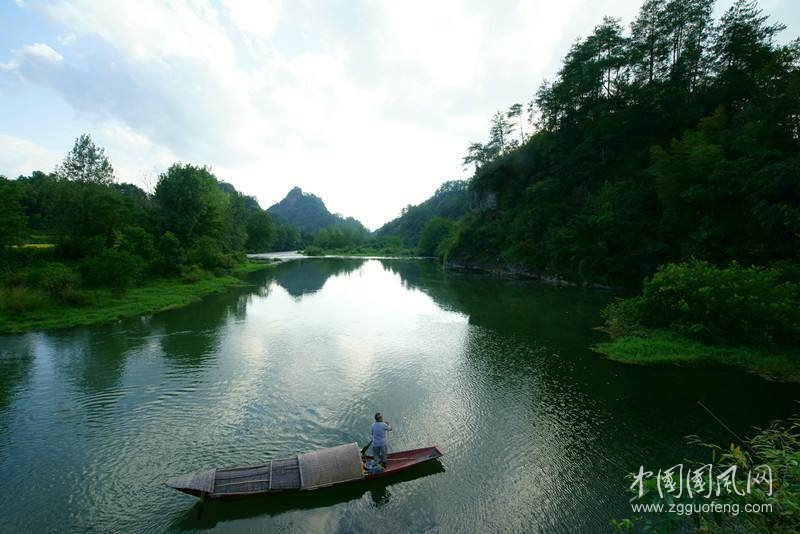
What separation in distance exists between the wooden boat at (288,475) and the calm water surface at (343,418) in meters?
0.49

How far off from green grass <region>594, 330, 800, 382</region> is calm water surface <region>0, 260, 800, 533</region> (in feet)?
3.13

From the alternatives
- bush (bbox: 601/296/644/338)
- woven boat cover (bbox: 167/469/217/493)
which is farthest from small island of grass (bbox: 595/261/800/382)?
woven boat cover (bbox: 167/469/217/493)

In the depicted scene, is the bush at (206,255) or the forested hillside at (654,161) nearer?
the forested hillside at (654,161)

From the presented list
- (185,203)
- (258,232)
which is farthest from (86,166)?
(258,232)

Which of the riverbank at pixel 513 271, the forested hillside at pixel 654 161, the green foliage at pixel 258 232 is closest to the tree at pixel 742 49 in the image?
the forested hillside at pixel 654 161

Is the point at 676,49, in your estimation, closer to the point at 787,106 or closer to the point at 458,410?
the point at 787,106

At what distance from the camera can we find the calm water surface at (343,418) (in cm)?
1047

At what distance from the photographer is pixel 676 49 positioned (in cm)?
6006

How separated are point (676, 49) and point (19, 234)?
88162mm

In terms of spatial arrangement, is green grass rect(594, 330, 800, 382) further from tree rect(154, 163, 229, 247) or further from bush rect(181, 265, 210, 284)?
tree rect(154, 163, 229, 247)

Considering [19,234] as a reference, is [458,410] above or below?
below

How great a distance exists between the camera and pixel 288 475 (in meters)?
10.9

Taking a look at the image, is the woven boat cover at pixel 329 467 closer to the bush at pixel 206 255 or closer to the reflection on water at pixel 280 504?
the reflection on water at pixel 280 504

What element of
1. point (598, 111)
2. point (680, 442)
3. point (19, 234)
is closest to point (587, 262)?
point (598, 111)
